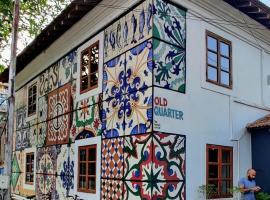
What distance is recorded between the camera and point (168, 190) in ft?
26.2

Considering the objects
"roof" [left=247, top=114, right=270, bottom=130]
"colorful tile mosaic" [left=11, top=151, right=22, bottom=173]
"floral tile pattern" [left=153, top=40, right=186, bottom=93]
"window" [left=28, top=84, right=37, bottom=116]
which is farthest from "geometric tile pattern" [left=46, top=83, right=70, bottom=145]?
"roof" [left=247, top=114, right=270, bottom=130]

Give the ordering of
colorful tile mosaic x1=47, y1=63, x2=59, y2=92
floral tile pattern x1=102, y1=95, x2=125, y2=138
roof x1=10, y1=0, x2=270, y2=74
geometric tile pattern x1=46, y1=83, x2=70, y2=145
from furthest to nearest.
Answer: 1. colorful tile mosaic x1=47, y1=63, x2=59, y2=92
2. geometric tile pattern x1=46, y1=83, x2=70, y2=145
3. roof x1=10, y1=0, x2=270, y2=74
4. floral tile pattern x1=102, y1=95, x2=125, y2=138

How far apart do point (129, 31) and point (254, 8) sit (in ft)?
10.8

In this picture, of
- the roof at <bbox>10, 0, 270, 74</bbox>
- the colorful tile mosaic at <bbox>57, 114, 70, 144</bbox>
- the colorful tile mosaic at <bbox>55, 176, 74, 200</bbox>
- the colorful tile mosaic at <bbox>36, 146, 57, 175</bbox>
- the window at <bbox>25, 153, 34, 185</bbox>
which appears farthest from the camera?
the window at <bbox>25, 153, 34, 185</bbox>

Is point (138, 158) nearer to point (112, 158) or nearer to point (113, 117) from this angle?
point (112, 158)

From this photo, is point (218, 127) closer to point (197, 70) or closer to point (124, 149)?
point (197, 70)

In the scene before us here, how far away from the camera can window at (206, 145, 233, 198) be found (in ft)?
29.8

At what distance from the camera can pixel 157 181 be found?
779 cm

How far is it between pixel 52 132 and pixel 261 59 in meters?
6.75

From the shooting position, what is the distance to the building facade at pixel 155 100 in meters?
8.14

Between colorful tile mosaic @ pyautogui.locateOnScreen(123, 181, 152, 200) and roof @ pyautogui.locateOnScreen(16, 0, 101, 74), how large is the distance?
179 inches

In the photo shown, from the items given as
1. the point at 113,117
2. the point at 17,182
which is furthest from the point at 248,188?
the point at 17,182

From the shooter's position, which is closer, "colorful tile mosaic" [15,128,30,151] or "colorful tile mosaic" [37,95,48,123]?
"colorful tile mosaic" [37,95,48,123]

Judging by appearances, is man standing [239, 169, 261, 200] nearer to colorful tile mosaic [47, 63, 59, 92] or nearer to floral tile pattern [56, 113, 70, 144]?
floral tile pattern [56, 113, 70, 144]
